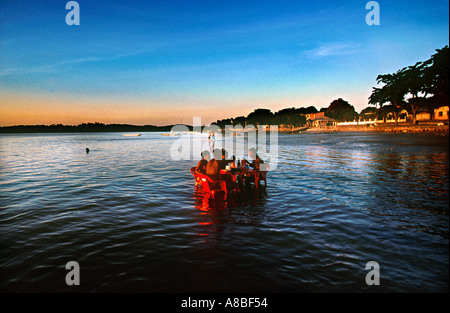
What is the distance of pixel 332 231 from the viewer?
7.90 metres

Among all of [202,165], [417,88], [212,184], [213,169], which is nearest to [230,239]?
[212,184]

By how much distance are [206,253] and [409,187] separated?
12.8 meters

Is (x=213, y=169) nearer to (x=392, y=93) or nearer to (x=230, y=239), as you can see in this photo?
(x=230, y=239)

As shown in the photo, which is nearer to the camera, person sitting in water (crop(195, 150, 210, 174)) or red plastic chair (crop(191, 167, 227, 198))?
red plastic chair (crop(191, 167, 227, 198))

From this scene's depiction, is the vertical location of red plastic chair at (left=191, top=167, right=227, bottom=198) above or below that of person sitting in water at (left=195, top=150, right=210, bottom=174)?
below

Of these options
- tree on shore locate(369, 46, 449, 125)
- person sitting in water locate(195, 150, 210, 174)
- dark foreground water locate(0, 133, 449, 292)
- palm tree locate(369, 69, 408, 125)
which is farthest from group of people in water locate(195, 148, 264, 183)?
palm tree locate(369, 69, 408, 125)

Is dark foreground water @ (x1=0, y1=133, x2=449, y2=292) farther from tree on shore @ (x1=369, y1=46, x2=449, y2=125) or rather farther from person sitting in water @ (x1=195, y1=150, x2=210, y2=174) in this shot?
tree on shore @ (x1=369, y1=46, x2=449, y2=125)

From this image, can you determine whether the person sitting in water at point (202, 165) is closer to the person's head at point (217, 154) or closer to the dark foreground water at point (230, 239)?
the person's head at point (217, 154)

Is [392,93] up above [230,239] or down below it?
above

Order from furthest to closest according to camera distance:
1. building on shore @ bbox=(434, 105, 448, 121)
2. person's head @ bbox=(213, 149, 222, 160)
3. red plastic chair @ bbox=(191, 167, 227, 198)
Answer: building on shore @ bbox=(434, 105, 448, 121), person's head @ bbox=(213, 149, 222, 160), red plastic chair @ bbox=(191, 167, 227, 198)

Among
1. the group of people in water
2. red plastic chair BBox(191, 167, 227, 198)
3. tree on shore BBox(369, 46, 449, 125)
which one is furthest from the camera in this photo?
tree on shore BBox(369, 46, 449, 125)

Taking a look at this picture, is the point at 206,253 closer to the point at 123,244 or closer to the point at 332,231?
the point at 123,244

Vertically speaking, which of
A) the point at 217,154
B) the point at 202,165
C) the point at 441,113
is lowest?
the point at 202,165
